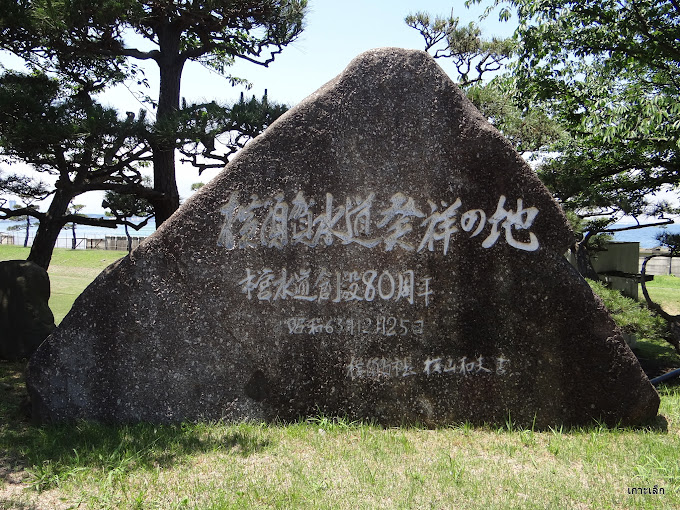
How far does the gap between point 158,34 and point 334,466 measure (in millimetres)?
6426

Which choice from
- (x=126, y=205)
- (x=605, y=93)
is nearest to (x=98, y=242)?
(x=126, y=205)

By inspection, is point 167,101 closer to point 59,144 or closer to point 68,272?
point 59,144

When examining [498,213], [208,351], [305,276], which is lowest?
[208,351]

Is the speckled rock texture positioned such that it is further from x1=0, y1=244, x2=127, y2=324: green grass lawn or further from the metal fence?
the metal fence

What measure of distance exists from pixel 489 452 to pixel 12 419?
390 centimetres

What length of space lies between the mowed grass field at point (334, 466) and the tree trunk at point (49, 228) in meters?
2.99

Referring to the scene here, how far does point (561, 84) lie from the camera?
7777 mm

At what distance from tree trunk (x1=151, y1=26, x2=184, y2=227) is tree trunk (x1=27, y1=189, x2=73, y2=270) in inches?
42.5

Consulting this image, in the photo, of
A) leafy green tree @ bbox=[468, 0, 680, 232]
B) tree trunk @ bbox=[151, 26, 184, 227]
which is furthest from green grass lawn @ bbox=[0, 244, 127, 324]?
leafy green tree @ bbox=[468, 0, 680, 232]

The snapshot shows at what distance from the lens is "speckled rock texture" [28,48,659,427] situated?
4602 millimetres

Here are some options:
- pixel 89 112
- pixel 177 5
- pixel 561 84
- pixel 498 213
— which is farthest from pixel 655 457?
pixel 177 5

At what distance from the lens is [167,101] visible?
7777 millimetres

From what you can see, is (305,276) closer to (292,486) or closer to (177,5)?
(292,486)

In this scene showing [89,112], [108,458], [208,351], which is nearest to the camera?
[108,458]
